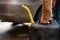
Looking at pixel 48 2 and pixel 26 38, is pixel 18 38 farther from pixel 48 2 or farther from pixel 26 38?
pixel 48 2

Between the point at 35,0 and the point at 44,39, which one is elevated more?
the point at 35,0

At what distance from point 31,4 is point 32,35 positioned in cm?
173

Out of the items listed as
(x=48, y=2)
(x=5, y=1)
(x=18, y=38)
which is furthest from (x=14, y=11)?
(x=48, y=2)

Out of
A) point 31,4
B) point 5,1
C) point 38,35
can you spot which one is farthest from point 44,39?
point 5,1

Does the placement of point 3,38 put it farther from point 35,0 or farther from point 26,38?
point 35,0

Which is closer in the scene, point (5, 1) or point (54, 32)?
point (54, 32)

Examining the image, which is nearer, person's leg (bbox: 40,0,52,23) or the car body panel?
person's leg (bbox: 40,0,52,23)

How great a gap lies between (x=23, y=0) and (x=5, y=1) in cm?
38

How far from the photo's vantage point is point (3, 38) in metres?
3.32

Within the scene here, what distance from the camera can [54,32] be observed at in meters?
1.42

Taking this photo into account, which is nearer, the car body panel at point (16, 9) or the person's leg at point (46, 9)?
the person's leg at point (46, 9)

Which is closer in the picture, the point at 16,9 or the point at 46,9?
the point at 46,9

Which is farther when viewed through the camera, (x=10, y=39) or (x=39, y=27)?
(x=10, y=39)

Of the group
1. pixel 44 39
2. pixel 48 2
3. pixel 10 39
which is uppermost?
pixel 48 2
